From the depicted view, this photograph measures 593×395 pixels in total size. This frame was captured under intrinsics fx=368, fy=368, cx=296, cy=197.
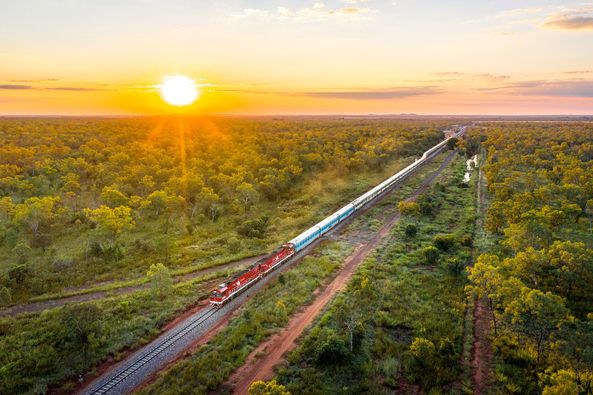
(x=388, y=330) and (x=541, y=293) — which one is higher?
(x=541, y=293)

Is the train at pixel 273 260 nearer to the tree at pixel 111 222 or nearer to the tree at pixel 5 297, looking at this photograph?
the tree at pixel 5 297

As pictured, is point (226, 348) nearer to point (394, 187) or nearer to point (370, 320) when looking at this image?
point (370, 320)

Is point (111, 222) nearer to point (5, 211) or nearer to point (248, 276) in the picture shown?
point (5, 211)

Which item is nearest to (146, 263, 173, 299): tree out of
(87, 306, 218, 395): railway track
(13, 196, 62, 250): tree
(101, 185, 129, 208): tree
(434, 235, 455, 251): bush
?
(87, 306, 218, 395): railway track

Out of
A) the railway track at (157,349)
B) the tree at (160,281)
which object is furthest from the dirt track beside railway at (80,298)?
the railway track at (157,349)

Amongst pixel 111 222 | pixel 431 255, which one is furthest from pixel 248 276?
pixel 111 222

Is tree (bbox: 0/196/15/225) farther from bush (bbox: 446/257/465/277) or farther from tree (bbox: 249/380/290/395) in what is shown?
bush (bbox: 446/257/465/277)
